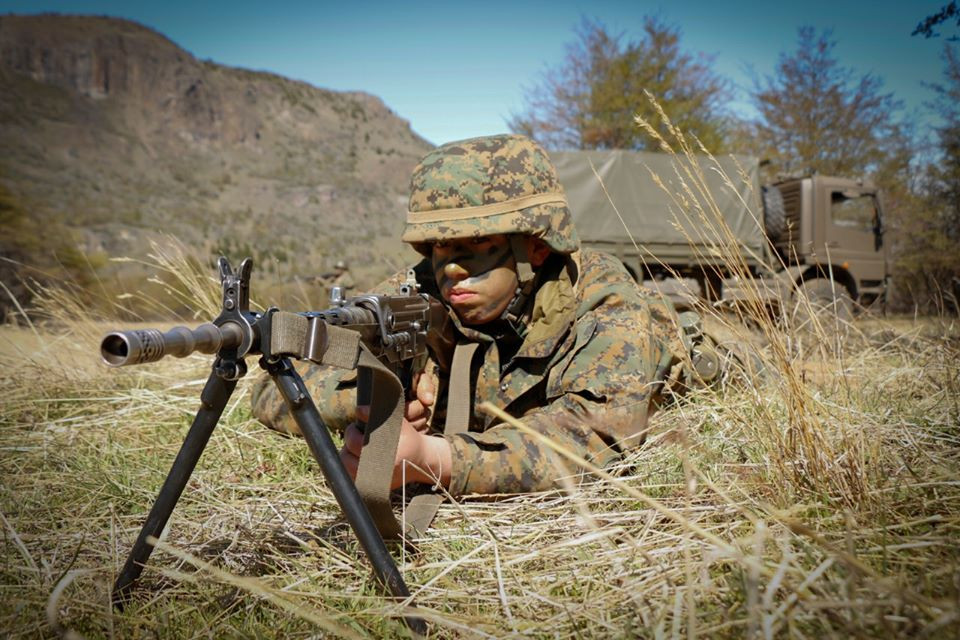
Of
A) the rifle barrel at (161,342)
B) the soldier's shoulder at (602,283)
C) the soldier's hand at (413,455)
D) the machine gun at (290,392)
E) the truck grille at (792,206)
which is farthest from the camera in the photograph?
the truck grille at (792,206)

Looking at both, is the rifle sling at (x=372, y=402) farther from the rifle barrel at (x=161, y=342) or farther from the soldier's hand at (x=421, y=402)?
the soldier's hand at (x=421, y=402)

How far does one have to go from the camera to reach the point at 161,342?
4.19 ft

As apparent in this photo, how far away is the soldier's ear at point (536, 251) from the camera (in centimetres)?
277

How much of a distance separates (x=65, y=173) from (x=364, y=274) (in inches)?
783

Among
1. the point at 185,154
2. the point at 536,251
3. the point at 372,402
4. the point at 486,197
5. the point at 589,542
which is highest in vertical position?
the point at 185,154

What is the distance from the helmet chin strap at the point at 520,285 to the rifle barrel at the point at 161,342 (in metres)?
1.45

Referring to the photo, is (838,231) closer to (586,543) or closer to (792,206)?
(792,206)

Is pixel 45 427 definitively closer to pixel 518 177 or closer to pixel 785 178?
pixel 518 177

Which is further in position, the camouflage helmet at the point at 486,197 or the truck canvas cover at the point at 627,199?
the truck canvas cover at the point at 627,199

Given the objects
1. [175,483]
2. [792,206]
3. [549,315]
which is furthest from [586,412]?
[792,206]

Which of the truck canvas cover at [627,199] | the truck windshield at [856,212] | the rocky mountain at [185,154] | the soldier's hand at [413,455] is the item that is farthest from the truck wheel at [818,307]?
the rocky mountain at [185,154]

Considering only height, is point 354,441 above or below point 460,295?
below

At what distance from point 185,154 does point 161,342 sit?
52105mm

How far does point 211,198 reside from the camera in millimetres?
38469
